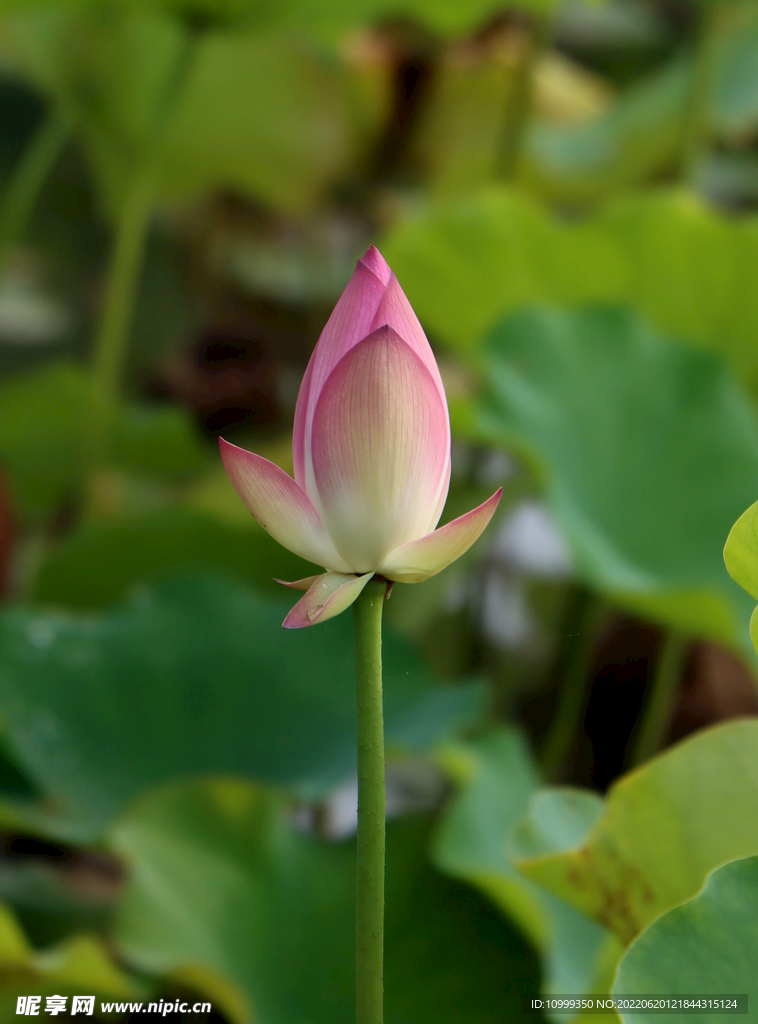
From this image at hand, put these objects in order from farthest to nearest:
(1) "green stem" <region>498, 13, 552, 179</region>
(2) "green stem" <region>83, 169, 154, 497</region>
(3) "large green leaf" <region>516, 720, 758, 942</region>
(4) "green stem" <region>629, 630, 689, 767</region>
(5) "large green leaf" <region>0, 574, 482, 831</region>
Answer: (1) "green stem" <region>498, 13, 552, 179</region>, (2) "green stem" <region>83, 169, 154, 497</region>, (4) "green stem" <region>629, 630, 689, 767</region>, (5) "large green leaf" <region>0, 574, 482, 831</region>, (3) "large green leaf" <region>516, 720, 758, 942</region>

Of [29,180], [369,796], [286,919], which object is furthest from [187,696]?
[29,180]

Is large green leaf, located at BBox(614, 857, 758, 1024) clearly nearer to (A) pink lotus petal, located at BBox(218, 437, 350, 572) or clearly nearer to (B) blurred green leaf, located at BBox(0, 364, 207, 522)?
(A) pink lotus petal, located at BBox(218, 437, 350, 572)

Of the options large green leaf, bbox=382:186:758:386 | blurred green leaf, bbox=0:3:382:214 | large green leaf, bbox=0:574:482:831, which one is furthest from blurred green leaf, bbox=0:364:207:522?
large green leaf, bbox=0:574:482:831

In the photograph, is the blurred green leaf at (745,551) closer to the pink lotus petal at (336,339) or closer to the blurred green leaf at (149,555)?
the pink lotus petal at (336,339)

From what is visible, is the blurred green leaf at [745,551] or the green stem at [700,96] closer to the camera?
the blurred green leaf at [745,551]

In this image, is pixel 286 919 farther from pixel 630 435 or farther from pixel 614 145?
pixel 614 145

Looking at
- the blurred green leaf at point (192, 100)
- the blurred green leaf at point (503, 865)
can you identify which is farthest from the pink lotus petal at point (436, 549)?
the blurred green leaf at point (192, 100)
